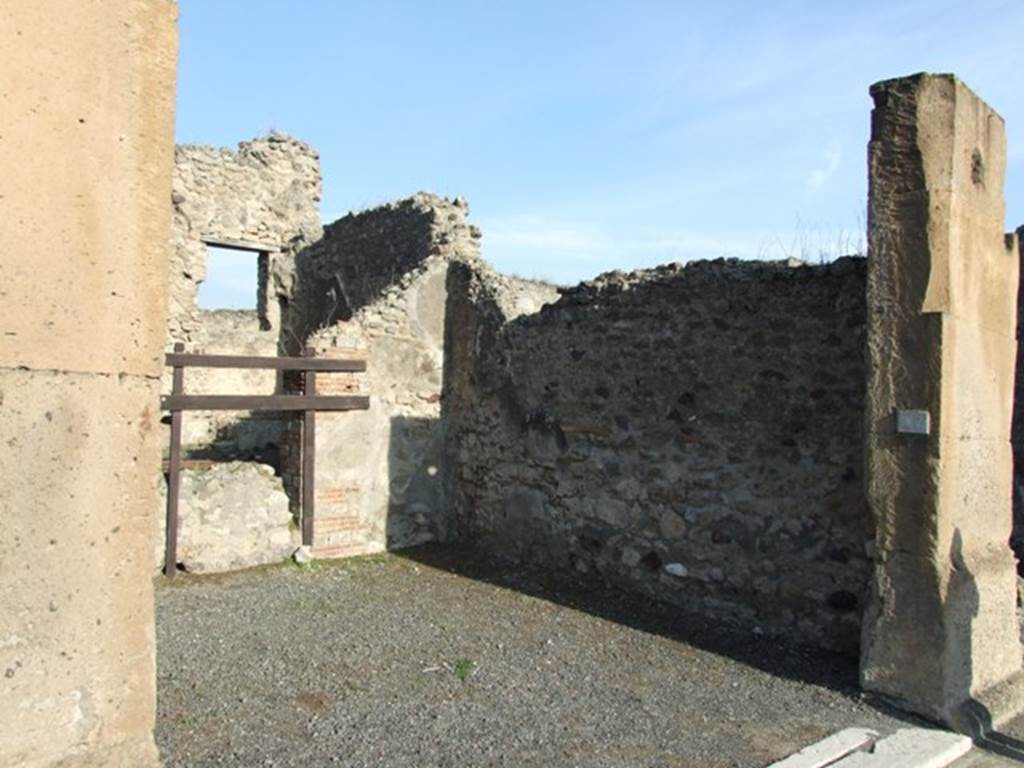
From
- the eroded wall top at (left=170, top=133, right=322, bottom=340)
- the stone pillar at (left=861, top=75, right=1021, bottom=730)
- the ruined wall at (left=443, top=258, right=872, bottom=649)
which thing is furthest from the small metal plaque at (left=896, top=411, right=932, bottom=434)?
the eroded wall top at (left=170, top=133, right=322, bottom=340)

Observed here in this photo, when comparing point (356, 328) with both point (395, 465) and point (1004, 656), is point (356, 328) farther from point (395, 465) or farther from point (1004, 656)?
point (1004, 656)

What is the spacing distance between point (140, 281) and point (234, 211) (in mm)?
11933

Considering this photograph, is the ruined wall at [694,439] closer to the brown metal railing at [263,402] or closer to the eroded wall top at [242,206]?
the brown metal railing at [263,402]

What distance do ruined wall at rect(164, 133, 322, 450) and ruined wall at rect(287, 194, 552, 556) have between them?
178 inches

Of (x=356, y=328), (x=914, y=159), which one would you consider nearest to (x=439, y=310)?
(x=356, y=328)

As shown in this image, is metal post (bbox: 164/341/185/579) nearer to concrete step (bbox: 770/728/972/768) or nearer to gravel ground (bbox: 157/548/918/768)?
gravel ground (bbox: 157/548/918/768)

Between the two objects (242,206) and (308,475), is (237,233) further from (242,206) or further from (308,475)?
(308,475)

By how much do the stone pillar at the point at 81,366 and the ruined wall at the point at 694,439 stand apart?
4.35 metres

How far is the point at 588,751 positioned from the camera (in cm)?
402

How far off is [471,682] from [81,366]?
3262 millimetres

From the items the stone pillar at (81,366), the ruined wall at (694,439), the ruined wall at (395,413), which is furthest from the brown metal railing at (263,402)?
the stone pillar at (81,366)

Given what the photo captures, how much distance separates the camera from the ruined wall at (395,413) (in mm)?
8305

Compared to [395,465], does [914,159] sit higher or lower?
higher

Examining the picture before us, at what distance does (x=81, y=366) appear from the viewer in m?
2.35
